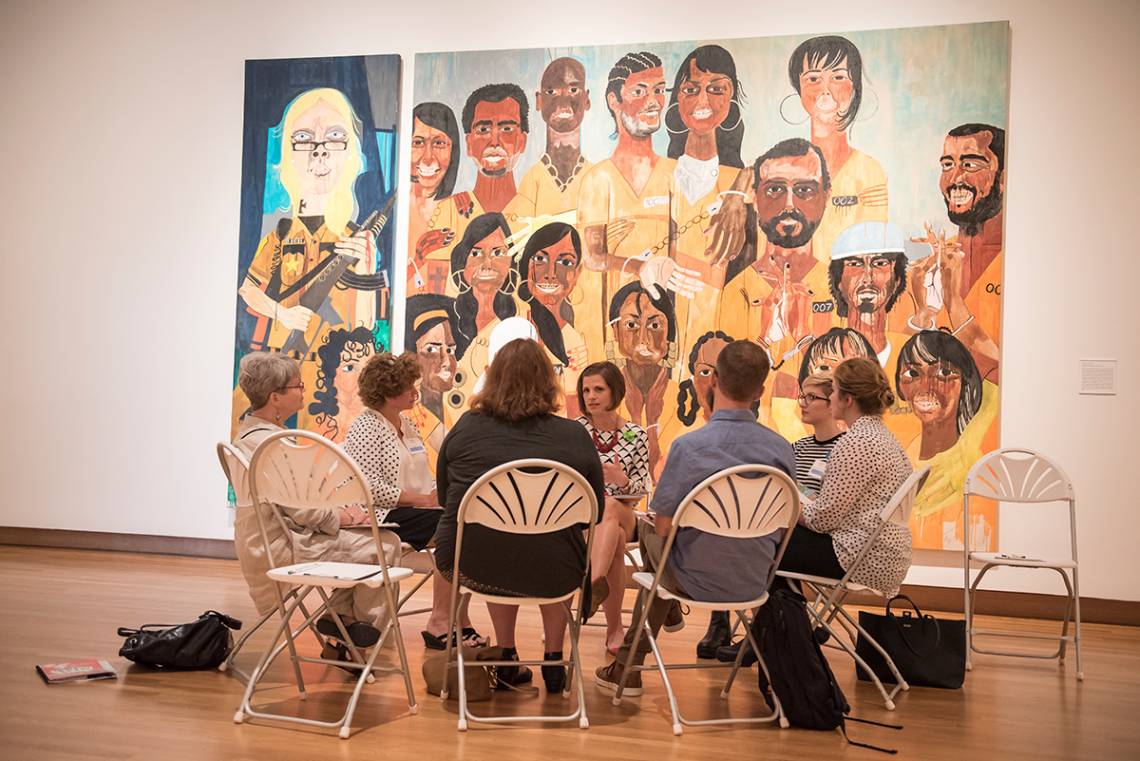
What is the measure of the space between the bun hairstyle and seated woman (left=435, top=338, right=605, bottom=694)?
3.93ft

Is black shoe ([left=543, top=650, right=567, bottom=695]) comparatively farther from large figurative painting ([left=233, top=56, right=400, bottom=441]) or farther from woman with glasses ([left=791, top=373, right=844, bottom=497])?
large figurative painting ([left=233, top=56, right=400, bottom=441])

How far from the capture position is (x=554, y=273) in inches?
251

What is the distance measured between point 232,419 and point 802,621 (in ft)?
14.9

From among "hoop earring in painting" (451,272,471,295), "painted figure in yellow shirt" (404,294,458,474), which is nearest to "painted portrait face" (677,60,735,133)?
"hoop earring in painting" (451,272,471,295)

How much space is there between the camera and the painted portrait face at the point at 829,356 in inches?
233

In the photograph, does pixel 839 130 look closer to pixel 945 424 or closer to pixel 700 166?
pixel 700 166

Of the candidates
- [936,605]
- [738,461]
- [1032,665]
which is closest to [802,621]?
[738,461]

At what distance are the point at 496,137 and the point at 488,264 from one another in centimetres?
80

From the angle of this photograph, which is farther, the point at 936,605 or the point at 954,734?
the point at 936,605

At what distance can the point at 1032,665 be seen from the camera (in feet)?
15.1

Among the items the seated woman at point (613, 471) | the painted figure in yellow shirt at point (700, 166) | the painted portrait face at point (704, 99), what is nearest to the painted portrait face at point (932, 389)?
the painted figure in yellow shirt at point (700, 166)

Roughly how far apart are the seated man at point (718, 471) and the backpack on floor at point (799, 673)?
0.52 ft

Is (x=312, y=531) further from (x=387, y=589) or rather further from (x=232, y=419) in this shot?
(x=232, y=419)

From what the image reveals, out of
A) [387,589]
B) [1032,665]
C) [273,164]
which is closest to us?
[387,589]
